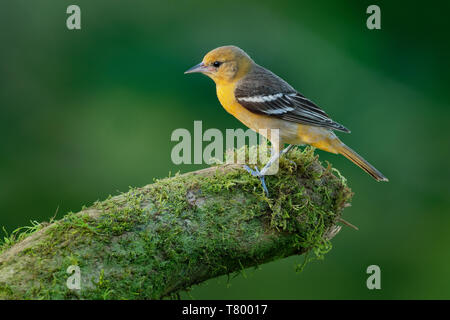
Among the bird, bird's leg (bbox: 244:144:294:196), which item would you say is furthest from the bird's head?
bird's leg (bbox: 244:144:294:196)

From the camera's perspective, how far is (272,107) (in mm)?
4082

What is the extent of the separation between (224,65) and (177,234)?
2.00 metres

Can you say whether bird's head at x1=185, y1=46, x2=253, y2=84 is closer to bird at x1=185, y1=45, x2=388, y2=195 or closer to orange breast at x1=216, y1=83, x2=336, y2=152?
bird at x1=185, y1=45, x2=388, y2=195

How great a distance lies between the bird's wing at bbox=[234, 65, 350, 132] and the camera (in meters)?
4.05

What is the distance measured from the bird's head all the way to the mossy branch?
116cm

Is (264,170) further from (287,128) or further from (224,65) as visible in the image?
(224,65)

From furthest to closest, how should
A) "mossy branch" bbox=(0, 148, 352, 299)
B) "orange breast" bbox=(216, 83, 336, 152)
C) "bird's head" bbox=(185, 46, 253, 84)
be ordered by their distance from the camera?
"bird's head" bbox=(185, 46, 253, 84) → "orange breast" bbox=(216, 83, 336, 152) → "mossy branch" bbox=(0, 148, 352, 299)

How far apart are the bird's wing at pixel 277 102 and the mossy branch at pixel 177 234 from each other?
54 centimetres

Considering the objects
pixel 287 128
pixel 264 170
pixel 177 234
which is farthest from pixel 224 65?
pixel 177 234

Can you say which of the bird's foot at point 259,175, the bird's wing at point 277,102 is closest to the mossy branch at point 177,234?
the bird's foot at point 259,175

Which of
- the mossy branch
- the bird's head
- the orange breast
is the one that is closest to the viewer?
the mossy branch

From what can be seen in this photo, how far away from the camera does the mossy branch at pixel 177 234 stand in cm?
257

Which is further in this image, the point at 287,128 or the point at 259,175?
the point at 287,128

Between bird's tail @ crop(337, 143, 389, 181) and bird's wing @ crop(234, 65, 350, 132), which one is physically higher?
bird's wing @ crop(234, 65, 350, 132)
